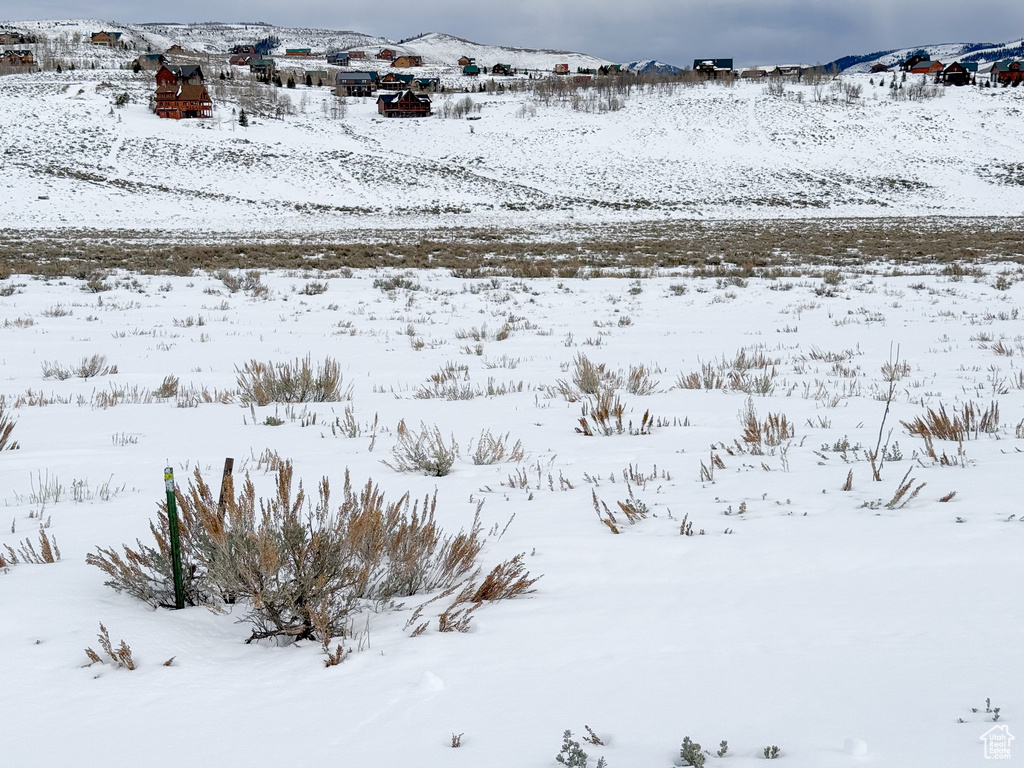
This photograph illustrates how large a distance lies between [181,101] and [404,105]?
23994mm

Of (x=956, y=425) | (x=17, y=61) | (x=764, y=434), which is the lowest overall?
(x=764, y=434)

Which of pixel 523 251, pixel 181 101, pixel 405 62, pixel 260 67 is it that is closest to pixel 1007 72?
pixel 181 101

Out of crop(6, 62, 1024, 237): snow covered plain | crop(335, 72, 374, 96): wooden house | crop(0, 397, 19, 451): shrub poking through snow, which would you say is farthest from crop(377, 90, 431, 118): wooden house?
crop(0, 397, 19, 451): shrub poking through snow

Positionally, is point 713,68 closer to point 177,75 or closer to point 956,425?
point 177,75

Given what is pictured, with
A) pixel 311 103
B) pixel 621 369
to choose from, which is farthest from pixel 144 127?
pixel 621 369

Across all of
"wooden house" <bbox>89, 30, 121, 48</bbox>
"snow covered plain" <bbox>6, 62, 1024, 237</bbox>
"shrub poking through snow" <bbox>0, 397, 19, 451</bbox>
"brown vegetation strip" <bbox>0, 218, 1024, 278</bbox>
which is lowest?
"shrub poking through snow" <bbox>0, 397, 19, 451</bbox>

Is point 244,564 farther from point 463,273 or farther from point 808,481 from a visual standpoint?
point 463,273

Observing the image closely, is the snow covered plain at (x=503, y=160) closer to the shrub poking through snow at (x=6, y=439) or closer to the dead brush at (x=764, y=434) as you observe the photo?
the shrub poking through snow at (x=6, y=439)

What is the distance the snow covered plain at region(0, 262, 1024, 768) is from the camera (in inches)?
67.6

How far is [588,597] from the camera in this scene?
261 cm

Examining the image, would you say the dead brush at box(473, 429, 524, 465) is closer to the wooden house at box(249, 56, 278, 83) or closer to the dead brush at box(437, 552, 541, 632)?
the dead brush at box(437, 552, 541, 632)

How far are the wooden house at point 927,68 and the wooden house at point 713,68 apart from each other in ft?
84.8

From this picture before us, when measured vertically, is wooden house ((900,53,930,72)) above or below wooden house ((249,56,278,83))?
above

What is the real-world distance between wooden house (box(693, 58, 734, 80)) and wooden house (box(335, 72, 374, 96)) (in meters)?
46.7
